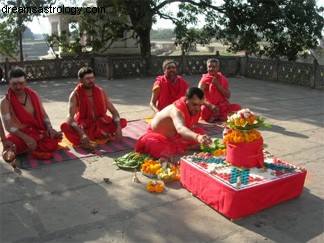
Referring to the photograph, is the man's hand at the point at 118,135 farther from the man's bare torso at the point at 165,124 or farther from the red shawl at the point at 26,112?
the red shawl at the point at 26,112

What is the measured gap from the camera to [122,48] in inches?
726

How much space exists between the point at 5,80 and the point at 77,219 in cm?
1085

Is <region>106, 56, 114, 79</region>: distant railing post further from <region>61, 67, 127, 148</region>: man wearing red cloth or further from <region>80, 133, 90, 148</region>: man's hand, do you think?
<region>80, 133, 90, 148</region>: man's hand

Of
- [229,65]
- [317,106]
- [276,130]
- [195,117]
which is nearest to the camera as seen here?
[195,117]

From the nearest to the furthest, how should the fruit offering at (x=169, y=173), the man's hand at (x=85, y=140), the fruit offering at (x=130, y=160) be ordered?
1. the fruit offering at (x=169, y=173)
2. the fruit offering at (x=130, y=160)
3. the man's hand at (x=85, y=140)

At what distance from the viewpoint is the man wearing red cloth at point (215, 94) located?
7414 millimetres

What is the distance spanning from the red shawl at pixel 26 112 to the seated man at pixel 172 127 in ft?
5.04

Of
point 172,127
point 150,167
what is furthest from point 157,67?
point 150,167

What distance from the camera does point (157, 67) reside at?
51.0 ft

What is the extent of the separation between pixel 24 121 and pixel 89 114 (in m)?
1.11

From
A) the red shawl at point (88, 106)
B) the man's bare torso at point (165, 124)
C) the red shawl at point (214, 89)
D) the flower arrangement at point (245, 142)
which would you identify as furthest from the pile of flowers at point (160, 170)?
the red shawl at point (214, 89)

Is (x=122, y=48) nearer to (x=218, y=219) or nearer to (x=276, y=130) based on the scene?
(x=276, y=130)

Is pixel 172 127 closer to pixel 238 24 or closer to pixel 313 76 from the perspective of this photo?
pixel 313 76

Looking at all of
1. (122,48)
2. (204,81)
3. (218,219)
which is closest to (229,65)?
(122,48)
